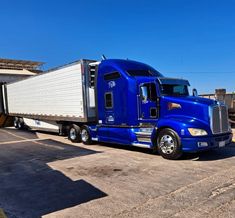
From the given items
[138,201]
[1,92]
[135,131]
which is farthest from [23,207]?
[1,92]

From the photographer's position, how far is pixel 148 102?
32.1ft

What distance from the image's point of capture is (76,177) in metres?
7.12

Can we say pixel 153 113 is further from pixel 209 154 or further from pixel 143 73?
pixel 209 154

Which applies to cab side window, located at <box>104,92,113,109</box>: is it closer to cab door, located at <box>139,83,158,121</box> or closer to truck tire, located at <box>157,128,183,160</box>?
cab door, located at <box>139,83,158,121</box>

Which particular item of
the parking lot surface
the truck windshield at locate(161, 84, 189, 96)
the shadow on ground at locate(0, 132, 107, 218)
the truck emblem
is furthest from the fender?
the shadow on ground at locate(0, 132, 107, 218)

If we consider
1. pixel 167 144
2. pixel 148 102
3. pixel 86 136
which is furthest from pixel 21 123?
pixel 167 144

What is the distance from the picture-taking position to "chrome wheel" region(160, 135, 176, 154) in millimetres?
8820

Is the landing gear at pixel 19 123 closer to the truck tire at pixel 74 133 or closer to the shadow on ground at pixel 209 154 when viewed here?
the truck tire at pixel 74 133

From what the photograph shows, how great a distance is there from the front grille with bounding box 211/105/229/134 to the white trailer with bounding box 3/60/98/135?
5.27 metres

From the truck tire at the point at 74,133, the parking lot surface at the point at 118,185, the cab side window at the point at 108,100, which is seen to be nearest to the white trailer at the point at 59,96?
the truck tire at the point at 74,133

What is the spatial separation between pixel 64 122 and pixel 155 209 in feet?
35.2

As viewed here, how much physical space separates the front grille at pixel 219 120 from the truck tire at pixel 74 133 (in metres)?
6.55

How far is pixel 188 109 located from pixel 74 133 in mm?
6363

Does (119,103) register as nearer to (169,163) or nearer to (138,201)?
(169,163)
